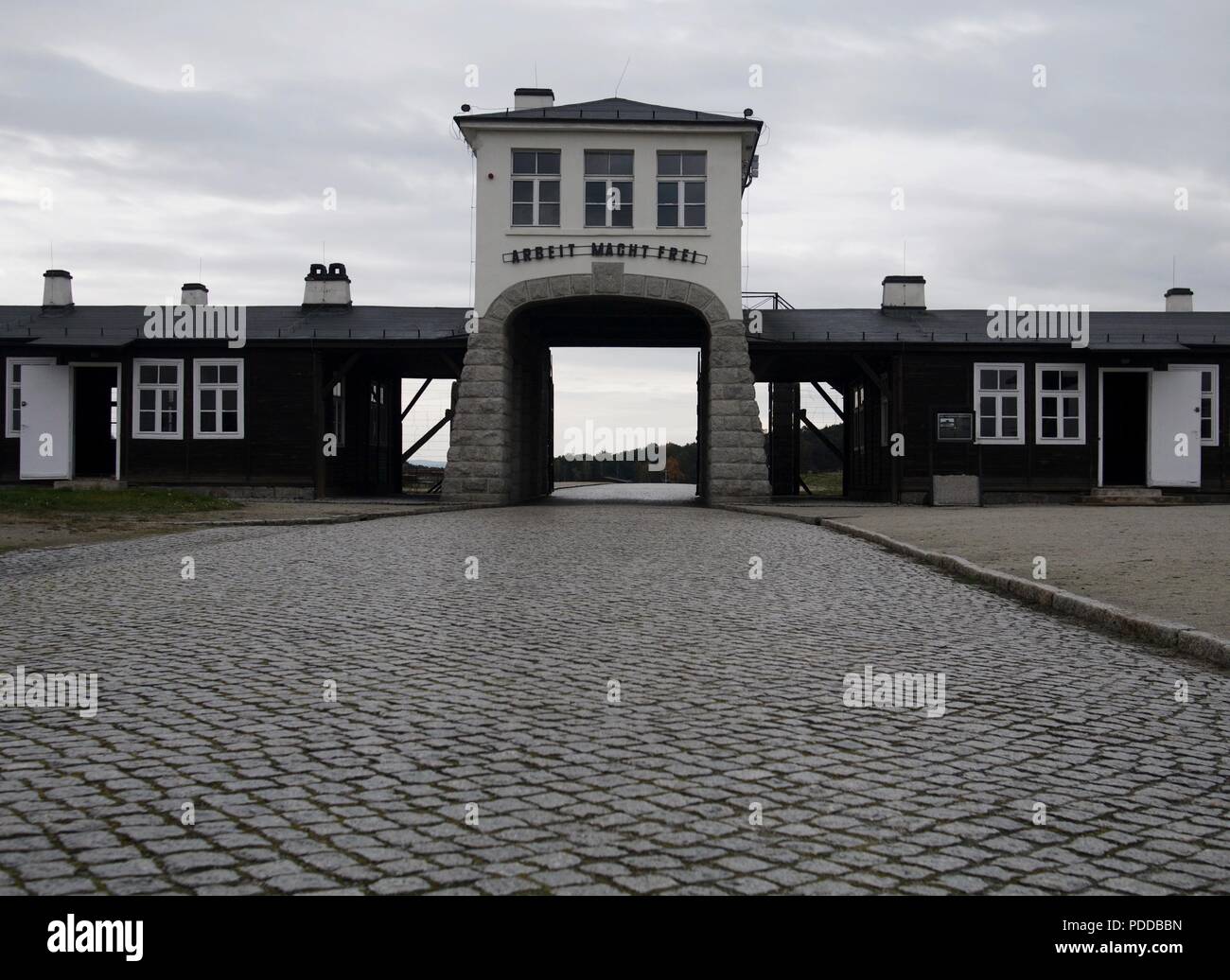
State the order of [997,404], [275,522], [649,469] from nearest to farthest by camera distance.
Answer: [275,522] < [997,404] < [649,469]

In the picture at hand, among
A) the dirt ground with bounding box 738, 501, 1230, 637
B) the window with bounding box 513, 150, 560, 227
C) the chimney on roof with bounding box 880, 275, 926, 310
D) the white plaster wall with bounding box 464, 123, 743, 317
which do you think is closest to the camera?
the dirt ground with bounding box 738, 501, 1230, 637

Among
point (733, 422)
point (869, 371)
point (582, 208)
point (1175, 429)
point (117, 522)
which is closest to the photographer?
point (117, 522)

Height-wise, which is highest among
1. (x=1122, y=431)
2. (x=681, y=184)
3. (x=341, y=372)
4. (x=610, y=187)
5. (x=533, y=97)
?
(x=533, y=97)

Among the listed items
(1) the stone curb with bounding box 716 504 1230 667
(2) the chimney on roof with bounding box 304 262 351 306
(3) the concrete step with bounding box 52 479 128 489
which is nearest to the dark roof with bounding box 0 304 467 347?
(2) the chimney on roof with bounding box 304 262 351 306

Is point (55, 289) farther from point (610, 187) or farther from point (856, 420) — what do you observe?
point (856, 420)

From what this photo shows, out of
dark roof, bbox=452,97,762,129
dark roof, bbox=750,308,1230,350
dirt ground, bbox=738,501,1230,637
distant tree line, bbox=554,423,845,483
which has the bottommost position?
dirt ground, bbox=738,501,1230,637

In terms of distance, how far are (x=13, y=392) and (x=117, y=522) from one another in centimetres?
1404

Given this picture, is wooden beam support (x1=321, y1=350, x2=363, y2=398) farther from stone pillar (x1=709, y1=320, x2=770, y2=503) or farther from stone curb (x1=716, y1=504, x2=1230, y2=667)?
stone curb (x1=716, y1=504, x2=1230, y2=667)

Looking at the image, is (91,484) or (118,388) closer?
(91,484)

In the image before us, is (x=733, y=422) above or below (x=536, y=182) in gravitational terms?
below

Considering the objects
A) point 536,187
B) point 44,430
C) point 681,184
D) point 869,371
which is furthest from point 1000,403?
point 44,430

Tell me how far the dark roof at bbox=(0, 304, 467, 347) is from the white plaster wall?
8.71 feet

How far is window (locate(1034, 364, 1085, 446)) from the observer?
30.1m

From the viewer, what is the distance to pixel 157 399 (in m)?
30.5
